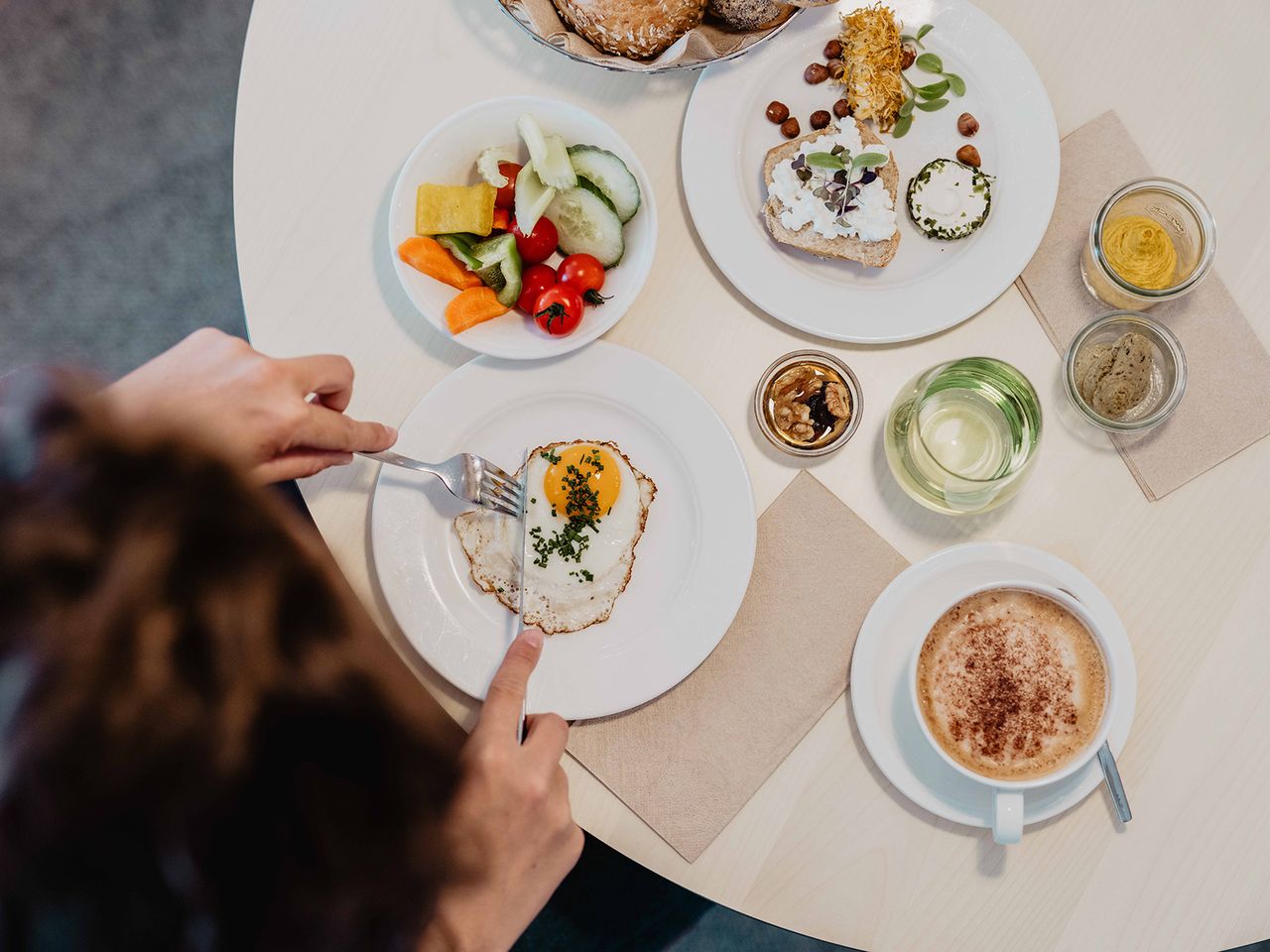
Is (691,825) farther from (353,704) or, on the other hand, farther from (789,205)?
(789,205)

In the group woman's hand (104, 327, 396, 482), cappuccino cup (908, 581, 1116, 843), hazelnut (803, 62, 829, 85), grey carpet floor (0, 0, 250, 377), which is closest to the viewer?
woman's hand (104, 327, 396, 482)

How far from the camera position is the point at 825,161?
1.41 m

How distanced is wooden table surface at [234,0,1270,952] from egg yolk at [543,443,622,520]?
0.65 ft

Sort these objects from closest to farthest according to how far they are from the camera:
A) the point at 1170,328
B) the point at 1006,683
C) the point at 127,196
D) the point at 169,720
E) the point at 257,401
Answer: the point at 169,720 < the point at 257,401 < the point at 1006,683 < the point at 1170,328 < the point at 127,196

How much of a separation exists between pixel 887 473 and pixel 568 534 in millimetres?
520

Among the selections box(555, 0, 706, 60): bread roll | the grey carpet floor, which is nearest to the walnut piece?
box(555, 0, 706, 60): bread roll

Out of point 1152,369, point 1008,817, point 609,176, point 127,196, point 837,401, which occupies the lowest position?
point 1008,817

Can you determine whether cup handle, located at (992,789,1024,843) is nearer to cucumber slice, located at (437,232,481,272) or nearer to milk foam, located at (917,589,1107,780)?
milk foam, located at (917,589,1107,780)

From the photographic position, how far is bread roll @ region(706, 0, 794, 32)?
1.40m

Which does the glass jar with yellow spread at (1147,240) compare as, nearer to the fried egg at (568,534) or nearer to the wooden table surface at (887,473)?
the wooden table surface at (887,473)

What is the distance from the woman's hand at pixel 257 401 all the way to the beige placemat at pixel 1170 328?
109cm

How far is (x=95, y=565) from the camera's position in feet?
2.82

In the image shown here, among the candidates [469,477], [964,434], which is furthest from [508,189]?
[964,434]

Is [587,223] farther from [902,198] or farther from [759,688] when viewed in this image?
[759,688]
